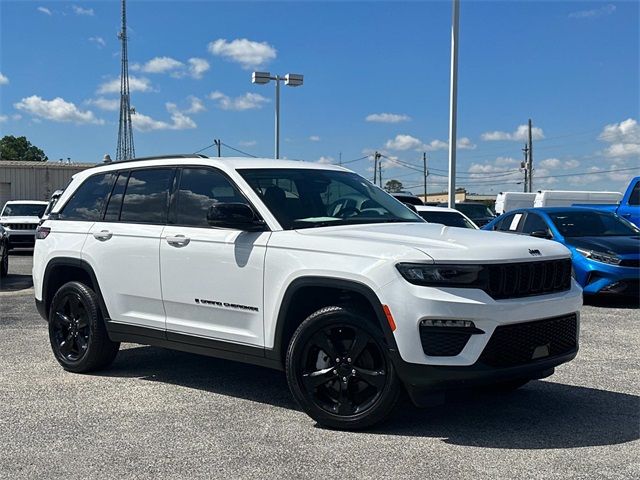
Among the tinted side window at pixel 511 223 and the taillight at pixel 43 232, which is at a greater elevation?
the tinted side window at pixel 511 223

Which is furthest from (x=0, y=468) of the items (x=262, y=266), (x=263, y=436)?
(x=262, y=266)

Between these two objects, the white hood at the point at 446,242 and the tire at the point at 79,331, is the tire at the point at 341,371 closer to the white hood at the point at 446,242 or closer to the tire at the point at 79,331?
the white hood at the point at 446,242

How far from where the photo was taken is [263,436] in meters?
4.60

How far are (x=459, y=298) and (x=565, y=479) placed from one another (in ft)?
3.76

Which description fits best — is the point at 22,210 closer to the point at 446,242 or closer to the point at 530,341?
the point at 446,242

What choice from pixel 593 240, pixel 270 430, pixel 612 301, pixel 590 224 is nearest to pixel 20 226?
pixel 590 224

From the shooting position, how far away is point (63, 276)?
6.83m

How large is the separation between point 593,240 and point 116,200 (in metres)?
7.28

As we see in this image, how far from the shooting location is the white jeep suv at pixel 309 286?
4.34 meters

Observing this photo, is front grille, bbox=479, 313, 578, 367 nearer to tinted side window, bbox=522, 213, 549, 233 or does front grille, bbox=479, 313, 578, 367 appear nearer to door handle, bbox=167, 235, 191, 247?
door handle, bbox=167, 235, 191, 247

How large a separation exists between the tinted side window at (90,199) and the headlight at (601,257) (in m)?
6.97

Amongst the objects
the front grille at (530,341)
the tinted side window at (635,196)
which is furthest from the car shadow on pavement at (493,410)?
the tinted side window at (635,196)

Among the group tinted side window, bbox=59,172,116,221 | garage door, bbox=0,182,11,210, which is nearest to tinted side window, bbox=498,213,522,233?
tinted side window, bbox=59,172,116,221

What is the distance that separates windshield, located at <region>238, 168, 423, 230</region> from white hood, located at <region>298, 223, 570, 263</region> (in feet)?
0.73
